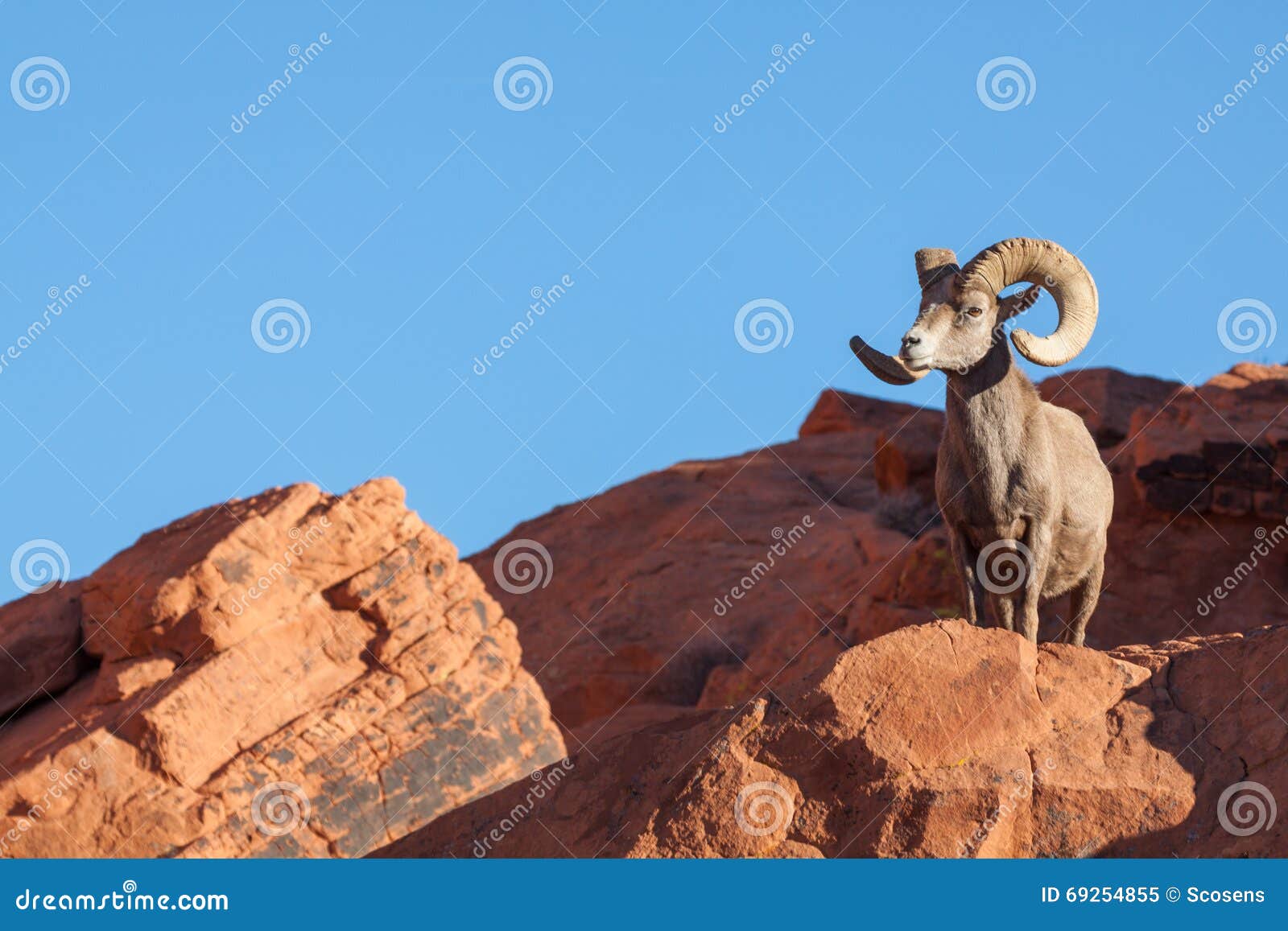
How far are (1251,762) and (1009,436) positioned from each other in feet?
7.80

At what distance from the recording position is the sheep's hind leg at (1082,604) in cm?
1077

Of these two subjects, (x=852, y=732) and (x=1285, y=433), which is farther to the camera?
(x=1285, y=433)

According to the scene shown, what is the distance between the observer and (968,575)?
32.4 ft

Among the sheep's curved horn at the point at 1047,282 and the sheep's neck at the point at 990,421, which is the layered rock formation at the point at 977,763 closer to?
the sheep's neck at the point at 990,421

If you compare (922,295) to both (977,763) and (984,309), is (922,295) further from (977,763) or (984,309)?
(977,763)

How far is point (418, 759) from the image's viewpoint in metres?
16.5

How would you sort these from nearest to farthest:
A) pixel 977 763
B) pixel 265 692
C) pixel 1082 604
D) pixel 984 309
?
pixel 977 763, pixel 984 309, pixel 1082 604, pixel 265 692

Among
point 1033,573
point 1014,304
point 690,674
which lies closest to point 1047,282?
point 1014,304

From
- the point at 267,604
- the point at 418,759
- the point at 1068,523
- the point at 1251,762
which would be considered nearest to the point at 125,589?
the point at 267,604

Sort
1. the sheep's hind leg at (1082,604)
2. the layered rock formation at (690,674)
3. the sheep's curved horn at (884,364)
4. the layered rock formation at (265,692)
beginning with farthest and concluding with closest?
the layered rock formation at (265,692), the sheep's hind leg at (1082,604), the sheep's curved horn at (884,364), the layered rock formation at (690,674)

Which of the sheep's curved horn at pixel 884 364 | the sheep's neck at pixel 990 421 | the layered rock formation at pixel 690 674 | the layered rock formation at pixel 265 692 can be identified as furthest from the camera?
the layered rock formation at pixel 265 692

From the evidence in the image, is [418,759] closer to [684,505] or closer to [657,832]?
[657,832]

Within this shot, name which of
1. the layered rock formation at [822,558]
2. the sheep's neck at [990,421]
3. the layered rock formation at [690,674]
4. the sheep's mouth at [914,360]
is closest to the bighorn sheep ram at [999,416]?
the sheep's neck at [990,421]

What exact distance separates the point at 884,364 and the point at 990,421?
88cm
